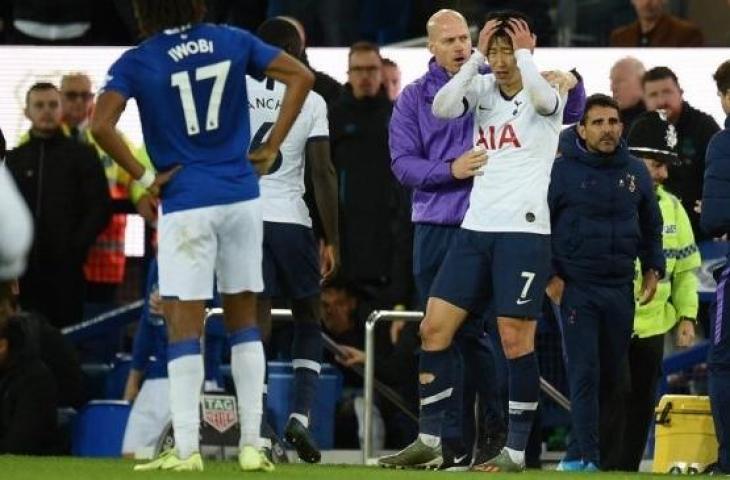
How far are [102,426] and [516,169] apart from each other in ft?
15.9

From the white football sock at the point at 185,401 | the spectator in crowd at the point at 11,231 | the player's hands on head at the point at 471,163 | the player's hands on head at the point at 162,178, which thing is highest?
the player's hands on head at the point at 471,163

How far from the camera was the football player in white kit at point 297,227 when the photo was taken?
12.1m

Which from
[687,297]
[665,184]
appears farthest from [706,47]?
[687,297]

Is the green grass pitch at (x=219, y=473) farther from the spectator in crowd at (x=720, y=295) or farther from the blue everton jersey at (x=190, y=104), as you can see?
the blue everton jersey at (x=190, y=104)

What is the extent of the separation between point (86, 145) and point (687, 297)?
4.89m

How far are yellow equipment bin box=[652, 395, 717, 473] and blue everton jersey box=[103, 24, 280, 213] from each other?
157 inches

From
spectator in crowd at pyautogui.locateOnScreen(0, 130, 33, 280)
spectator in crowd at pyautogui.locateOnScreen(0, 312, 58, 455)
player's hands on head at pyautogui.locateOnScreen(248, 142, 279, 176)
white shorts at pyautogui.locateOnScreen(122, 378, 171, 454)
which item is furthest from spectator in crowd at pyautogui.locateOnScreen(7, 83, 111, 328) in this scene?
spectator in crowd at pyautogui.locateOnScreen(0, 130, 33, 280)

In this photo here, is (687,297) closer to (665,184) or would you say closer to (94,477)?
(665,184)

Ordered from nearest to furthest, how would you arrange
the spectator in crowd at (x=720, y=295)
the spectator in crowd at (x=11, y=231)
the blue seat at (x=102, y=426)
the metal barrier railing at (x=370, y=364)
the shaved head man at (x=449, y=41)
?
the spectator in crowd at (x=11, y=231) < the spectator in crowd at (x=720, y=295) < the shaved head man at (x=449, y=41) < the metal barrier railing at (x=370, y=364) < the blue seat at (x=102, y=426)

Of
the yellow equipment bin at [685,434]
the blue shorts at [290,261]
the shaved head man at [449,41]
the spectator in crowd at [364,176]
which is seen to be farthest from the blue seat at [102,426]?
the shaved head man at [449,41]

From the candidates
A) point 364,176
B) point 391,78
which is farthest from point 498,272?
point 391,78

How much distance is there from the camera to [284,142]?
12.1 m

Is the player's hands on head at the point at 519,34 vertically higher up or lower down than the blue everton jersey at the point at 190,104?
higher up

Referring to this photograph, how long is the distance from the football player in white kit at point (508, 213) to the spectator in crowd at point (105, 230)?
556 cm
